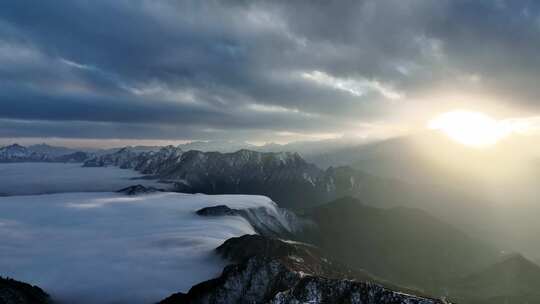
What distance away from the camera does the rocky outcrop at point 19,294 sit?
141750 mm

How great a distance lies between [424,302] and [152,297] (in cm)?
13521

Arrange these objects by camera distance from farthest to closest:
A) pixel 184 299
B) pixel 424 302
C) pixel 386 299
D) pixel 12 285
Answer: pixel 12 285, pixel 184 299, pixel 386 299, pixel 424 302

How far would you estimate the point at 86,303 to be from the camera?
181875 mm

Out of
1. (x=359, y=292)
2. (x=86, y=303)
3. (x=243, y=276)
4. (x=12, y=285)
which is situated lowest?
(x=86, y=303)

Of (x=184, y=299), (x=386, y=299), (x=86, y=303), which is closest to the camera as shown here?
(x=386, y=299)

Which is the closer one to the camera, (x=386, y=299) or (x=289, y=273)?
(x=386, y=299)

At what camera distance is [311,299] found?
106 m

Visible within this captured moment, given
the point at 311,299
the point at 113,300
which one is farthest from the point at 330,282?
the point at 113,300

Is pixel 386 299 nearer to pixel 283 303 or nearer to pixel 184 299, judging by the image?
pixel 283 303

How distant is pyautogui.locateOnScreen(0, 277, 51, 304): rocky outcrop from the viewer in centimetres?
14175

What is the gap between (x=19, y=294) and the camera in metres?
150

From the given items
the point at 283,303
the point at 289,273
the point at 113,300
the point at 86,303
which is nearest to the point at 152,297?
the point at 113,300

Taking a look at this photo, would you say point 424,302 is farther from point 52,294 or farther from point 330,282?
point 52,294

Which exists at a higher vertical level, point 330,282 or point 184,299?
→ point 330,282
